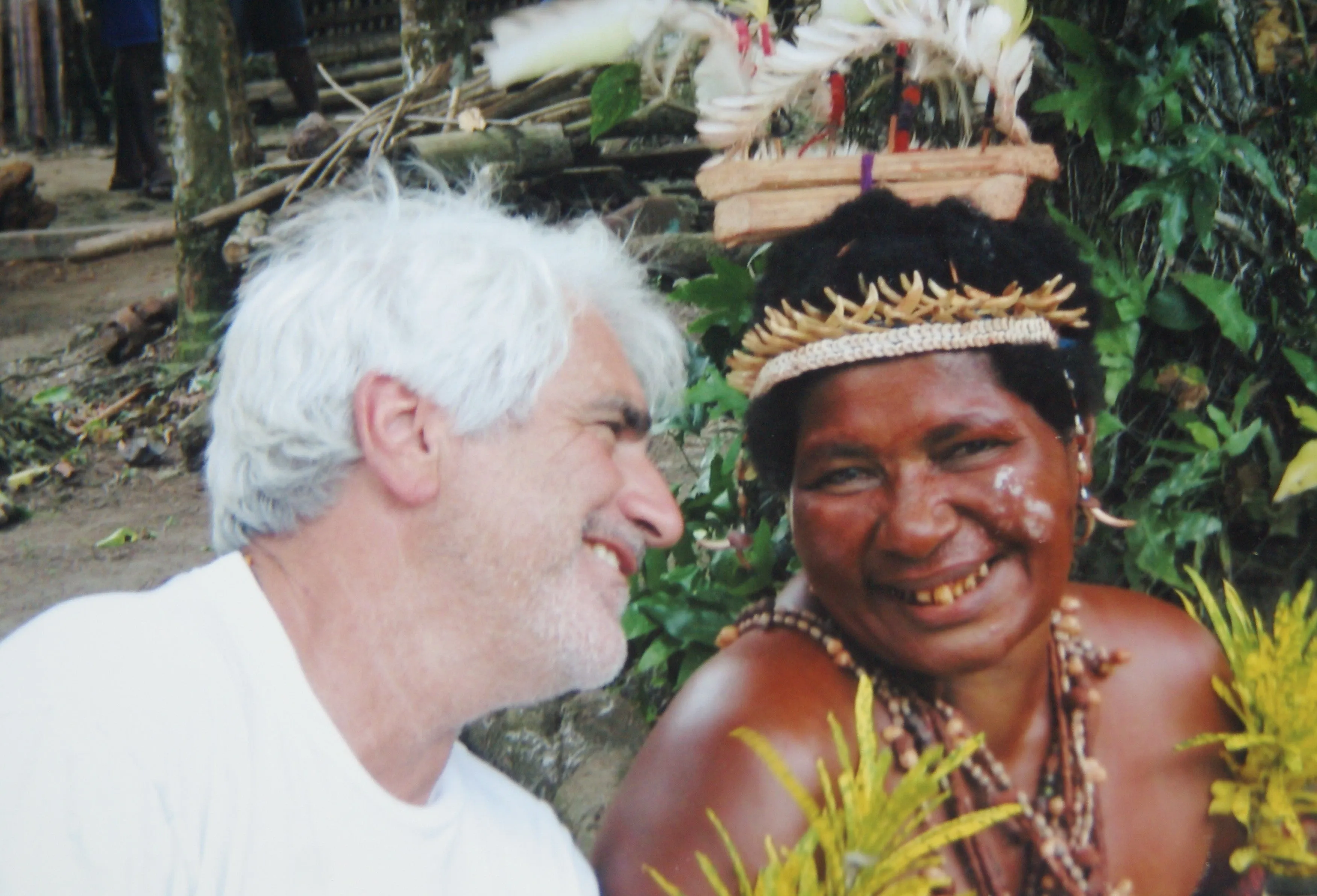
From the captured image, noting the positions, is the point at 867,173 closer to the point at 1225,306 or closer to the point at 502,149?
the point at 1225,306

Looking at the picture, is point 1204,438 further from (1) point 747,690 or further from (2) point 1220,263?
(1) point 747,690

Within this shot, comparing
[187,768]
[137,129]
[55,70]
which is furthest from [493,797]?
[55,70]

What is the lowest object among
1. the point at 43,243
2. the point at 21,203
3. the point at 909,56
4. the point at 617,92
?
the point at 43,243

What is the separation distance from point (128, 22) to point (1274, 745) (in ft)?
29.3

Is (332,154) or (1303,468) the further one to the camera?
(332,154)

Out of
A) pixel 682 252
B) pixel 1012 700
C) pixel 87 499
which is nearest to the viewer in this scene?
pixel 1012 700

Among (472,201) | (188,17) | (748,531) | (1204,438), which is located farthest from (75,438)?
(1204,438)

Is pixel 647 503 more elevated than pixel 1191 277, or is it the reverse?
pixel 1191 277

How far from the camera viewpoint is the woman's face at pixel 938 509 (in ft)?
6.57

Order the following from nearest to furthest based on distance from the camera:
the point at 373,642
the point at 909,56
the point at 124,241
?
the point at 373,642 → the point at 909,56 → the point at 124,241

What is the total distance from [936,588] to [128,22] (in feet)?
28.4

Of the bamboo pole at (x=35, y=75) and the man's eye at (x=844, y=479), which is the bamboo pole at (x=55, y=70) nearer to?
the bamboo pole at (x=35, y=75)

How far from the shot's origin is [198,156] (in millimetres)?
6805

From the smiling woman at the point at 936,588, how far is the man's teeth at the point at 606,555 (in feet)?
1.07
